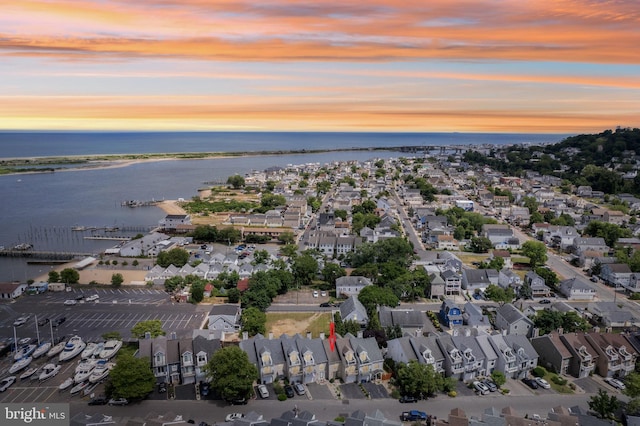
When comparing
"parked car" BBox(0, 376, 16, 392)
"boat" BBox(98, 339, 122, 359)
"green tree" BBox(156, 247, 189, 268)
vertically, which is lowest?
"parked car" BBox(0, 376, 16, 392)

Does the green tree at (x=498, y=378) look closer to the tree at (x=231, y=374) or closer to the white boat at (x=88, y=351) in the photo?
the tree at (x=231, y=374)

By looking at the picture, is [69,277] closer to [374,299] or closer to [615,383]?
[374,299]

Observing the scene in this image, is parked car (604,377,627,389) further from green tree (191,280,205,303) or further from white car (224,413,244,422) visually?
green tree (191,280,205,303)

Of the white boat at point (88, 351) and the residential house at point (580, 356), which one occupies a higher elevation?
the residential house at point (580, 356)

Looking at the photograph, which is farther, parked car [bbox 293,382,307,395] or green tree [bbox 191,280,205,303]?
green tree [bbox 191,280,205,303]

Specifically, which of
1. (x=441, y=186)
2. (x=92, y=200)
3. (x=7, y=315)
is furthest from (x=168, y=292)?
(x=441, y=186)

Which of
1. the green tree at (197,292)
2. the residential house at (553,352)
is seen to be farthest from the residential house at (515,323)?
the green tree at (197,292)

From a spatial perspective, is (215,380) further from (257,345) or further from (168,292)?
(168,292)

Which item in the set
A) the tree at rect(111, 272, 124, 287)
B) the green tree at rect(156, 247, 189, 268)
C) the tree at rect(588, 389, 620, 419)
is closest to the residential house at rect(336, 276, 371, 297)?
the green tree at rect(156, 247, 189, 268)

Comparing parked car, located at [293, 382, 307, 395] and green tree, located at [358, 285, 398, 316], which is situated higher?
green tree, located at [358, 285, 398, 316]
